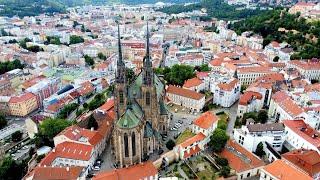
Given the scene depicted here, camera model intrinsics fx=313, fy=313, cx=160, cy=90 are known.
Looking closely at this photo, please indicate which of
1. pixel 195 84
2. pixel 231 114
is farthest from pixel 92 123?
pixel 231 114

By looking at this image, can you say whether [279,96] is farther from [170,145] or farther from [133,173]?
[133,173]

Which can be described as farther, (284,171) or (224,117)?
(224,117)

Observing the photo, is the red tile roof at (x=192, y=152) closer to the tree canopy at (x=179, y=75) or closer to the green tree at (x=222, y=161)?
the green tree at (x=222, y=161)

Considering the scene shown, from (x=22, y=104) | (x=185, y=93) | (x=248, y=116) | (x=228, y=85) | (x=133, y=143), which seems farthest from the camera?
(x=22, y=104)

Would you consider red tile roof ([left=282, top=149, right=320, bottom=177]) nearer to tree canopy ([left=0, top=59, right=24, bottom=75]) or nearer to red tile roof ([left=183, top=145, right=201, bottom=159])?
red tile roof ([left=183, top=145, right=201, bottom=159])

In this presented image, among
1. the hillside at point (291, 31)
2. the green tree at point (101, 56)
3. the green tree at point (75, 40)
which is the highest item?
the hillside at point (291, 31)

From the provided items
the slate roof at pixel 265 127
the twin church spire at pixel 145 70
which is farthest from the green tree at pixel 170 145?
the slate roof at pixel 265 127

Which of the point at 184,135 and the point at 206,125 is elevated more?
the point at 206,125
